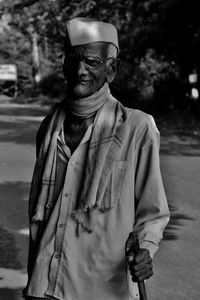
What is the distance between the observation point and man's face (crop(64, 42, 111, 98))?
7.91 ft

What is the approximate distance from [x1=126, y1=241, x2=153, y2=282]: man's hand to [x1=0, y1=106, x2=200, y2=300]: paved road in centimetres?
283

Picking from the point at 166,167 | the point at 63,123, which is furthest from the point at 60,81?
the point at 63,123

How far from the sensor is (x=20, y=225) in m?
7.37

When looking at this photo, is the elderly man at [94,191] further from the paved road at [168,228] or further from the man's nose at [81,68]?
the paved road at [168,228]

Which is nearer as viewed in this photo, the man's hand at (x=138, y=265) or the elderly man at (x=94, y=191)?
the man's hand at (x=138, y=265)

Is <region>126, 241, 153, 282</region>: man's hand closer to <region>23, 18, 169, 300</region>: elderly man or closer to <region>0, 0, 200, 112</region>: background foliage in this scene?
<region>23, 18, 169, 300</region>: elderly man

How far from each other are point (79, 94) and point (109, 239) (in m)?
0.53

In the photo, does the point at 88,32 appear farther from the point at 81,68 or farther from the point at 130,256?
the point at 130,256

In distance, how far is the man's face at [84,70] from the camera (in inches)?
95.0

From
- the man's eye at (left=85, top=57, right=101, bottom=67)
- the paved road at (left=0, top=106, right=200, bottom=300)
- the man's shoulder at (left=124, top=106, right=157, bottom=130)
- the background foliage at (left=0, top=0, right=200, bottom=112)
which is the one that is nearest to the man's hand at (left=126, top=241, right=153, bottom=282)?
the man's shoulder at (left=124, top=106, right=157, bottom=130)

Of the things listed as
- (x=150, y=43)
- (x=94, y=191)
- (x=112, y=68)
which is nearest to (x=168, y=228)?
(x=112, y=68)

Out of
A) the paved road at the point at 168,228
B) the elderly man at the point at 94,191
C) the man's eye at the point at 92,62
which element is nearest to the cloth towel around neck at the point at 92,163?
the elderly man at the point at 94,191

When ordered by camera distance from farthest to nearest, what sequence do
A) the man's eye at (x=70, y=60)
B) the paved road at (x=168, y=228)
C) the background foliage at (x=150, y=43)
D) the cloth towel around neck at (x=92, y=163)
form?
the background foliage at (x=150, y=43)
the paved road at (x=168, y=228)
the man's eye at (x=70, y=60)
the cloth towel around neck at (x=92, y=163)

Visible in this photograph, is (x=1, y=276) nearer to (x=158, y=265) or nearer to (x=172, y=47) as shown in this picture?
(x=158, y=265)
